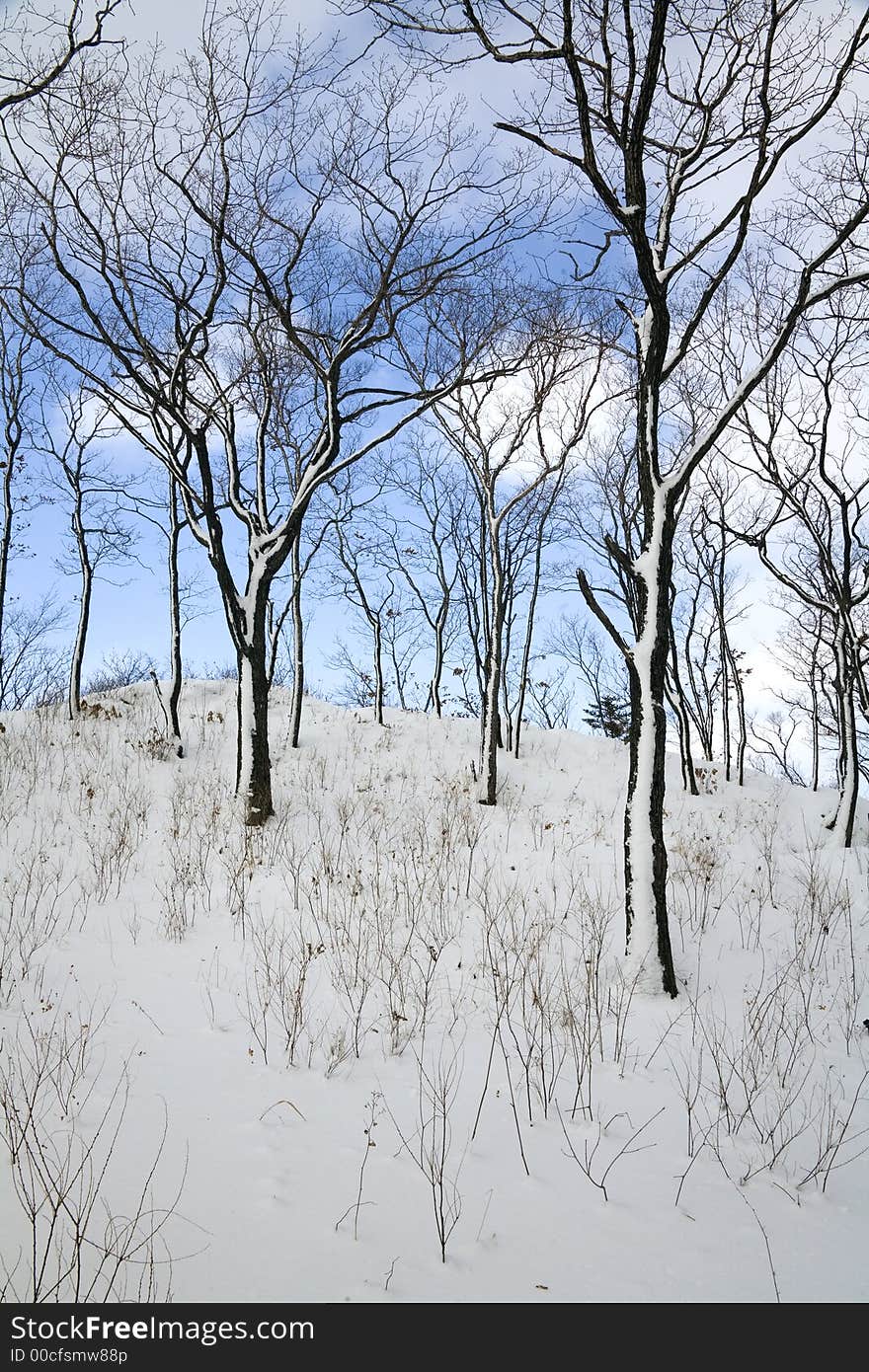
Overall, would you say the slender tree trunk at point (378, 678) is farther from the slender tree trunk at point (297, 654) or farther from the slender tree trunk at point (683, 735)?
the slender tree trunk at point (683, 735)

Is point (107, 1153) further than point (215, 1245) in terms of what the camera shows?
Yes

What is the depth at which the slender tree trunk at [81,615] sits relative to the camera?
14.7m

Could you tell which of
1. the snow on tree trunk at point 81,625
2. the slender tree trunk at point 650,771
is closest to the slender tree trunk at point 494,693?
the slender tree trunk at point 650,771

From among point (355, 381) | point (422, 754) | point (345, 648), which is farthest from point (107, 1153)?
point (345, 648)

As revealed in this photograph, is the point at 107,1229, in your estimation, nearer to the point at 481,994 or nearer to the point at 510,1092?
the point at 510,1092

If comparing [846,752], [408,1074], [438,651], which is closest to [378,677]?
[438,651]

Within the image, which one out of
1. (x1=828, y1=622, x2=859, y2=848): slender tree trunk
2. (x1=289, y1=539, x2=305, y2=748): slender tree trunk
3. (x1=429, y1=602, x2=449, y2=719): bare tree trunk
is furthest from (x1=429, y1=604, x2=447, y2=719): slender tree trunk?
(x1=828, y1=622, x2=859, y2=848): slender tree trunk

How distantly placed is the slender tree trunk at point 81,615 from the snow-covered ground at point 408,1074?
23.1 feet

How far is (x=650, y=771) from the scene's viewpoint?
5.34m

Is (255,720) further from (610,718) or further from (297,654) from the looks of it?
(610,718)

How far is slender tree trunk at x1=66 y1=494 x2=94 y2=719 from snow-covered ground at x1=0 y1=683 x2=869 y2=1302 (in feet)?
23.1
